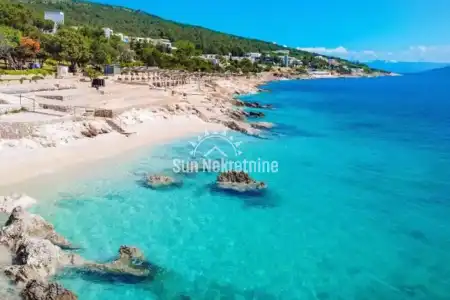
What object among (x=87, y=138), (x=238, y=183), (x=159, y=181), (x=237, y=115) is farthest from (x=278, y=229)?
(x=237, y=115)

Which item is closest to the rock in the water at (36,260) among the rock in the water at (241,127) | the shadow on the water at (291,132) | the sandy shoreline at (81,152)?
the sandy shoreline at (81,152)

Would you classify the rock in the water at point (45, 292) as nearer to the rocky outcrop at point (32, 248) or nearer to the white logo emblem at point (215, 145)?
the rocky outcrop at point (32, 248)

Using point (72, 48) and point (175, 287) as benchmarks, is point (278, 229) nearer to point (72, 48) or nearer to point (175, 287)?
point (175, 287)

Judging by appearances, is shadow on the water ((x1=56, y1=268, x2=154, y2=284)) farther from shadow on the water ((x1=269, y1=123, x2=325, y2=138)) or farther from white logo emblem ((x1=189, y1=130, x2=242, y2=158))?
shadow on the water ((x1=269, y1=123, x2=325, y2=138))

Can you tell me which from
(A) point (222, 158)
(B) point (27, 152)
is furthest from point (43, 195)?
(A) point (222, 158)

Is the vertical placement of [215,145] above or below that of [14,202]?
above
